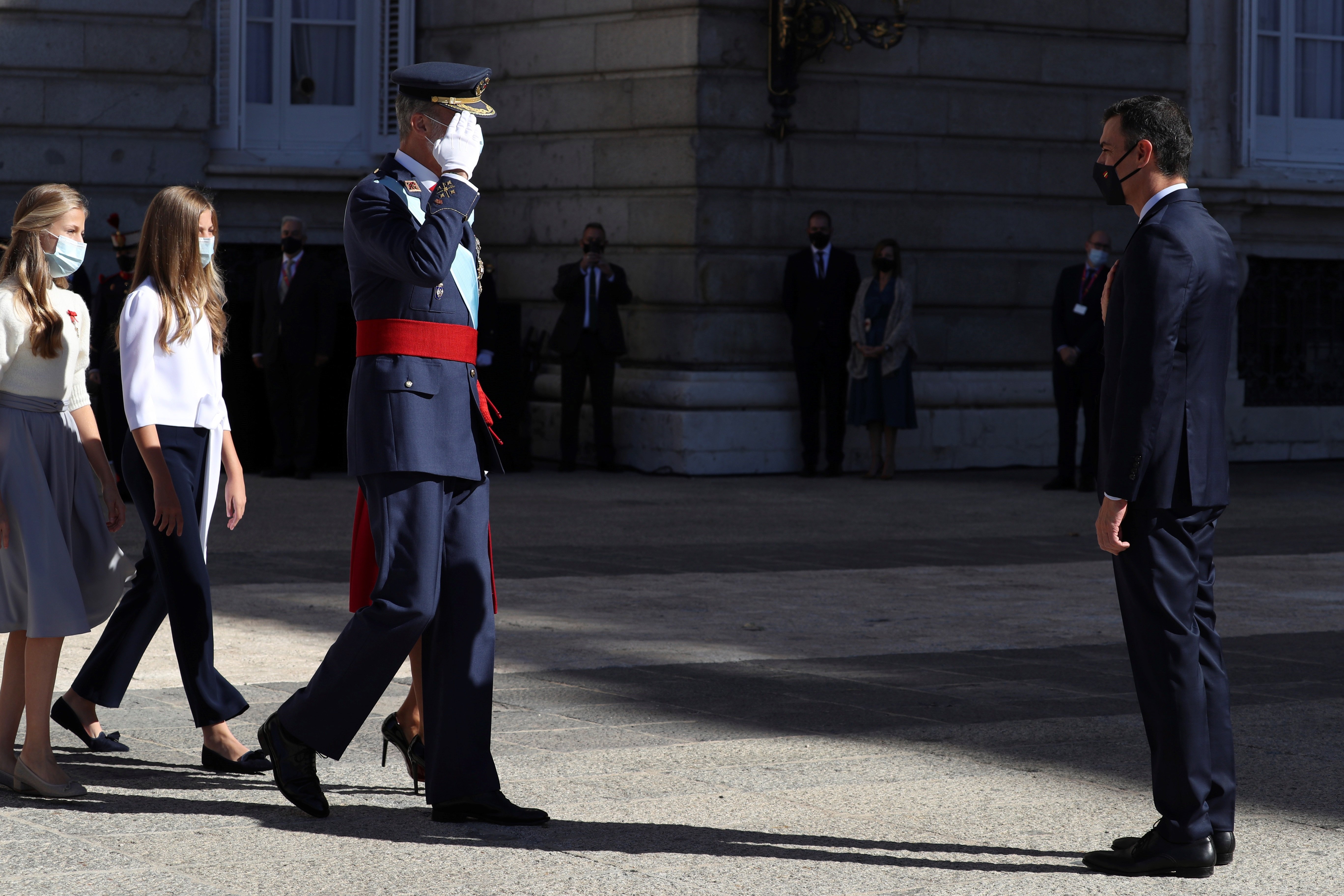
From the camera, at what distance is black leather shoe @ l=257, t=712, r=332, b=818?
507cm

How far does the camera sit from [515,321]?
16.1 metres

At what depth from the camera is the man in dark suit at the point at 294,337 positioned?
15.0m

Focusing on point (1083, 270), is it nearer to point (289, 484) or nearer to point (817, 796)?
point (289, 484)

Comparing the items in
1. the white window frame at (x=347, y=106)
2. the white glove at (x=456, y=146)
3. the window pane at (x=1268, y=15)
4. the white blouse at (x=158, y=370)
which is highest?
the window pane at (x=1268, y=15)

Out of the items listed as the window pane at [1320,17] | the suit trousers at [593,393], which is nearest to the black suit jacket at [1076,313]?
the suit trousers at [593,393]

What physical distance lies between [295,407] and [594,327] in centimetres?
238

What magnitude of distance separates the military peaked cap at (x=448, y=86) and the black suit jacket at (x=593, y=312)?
10.6 m

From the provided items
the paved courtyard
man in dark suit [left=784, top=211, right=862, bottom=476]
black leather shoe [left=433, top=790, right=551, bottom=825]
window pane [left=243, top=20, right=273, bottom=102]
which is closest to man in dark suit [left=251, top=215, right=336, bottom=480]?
window pane [left=243, top=20, right=273, bottom=102]

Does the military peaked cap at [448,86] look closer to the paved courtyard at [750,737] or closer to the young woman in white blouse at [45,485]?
the young woman in white blouse at [45,485]

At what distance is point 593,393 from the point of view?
16047 mm

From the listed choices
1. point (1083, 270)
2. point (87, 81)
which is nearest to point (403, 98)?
point (1083, 270)

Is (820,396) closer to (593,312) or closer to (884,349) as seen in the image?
(884,349)

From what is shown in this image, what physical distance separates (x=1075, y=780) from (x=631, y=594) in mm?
3949

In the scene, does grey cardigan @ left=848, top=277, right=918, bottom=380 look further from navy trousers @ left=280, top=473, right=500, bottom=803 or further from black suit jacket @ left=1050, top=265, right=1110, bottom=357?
navy trousers @ left=280, top=473, right=500, bottom=803
